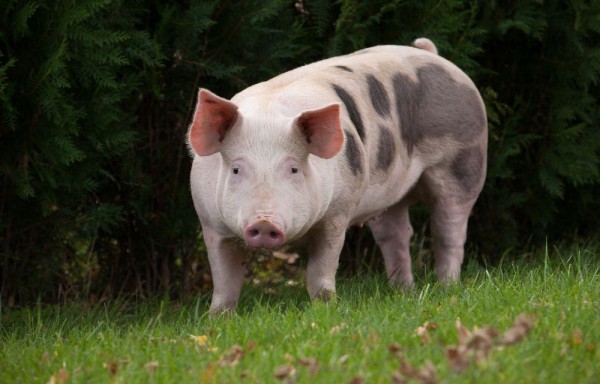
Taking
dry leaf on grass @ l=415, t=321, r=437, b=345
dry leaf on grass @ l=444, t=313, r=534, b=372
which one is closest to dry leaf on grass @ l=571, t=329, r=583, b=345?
dry leaf on grass @ l=444, t=313, r=534, b=372

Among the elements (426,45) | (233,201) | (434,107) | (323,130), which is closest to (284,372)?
(233,201)

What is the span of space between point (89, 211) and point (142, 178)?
48 cm

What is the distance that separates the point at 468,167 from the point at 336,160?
4.42ft

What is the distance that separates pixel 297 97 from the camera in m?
5.99

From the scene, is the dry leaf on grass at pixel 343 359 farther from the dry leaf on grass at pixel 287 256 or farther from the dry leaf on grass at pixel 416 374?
the dry leaf on grass at pixel 287 256

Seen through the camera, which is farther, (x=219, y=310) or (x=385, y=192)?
(x=385, y=192)

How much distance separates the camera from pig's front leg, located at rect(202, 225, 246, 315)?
19.7 ft

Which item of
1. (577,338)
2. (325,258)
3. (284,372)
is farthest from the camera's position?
(325,258)

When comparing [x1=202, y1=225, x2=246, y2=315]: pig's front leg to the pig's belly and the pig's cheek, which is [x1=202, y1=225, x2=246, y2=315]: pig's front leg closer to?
the pig's cheek

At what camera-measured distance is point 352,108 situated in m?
6.27

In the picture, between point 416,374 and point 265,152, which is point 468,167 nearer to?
point 265,152

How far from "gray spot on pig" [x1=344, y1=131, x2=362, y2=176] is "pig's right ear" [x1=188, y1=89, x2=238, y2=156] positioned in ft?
2.50

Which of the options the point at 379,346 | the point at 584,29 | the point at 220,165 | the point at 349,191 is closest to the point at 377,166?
the point at 349,191

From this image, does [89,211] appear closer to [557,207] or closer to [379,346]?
[379,346]
